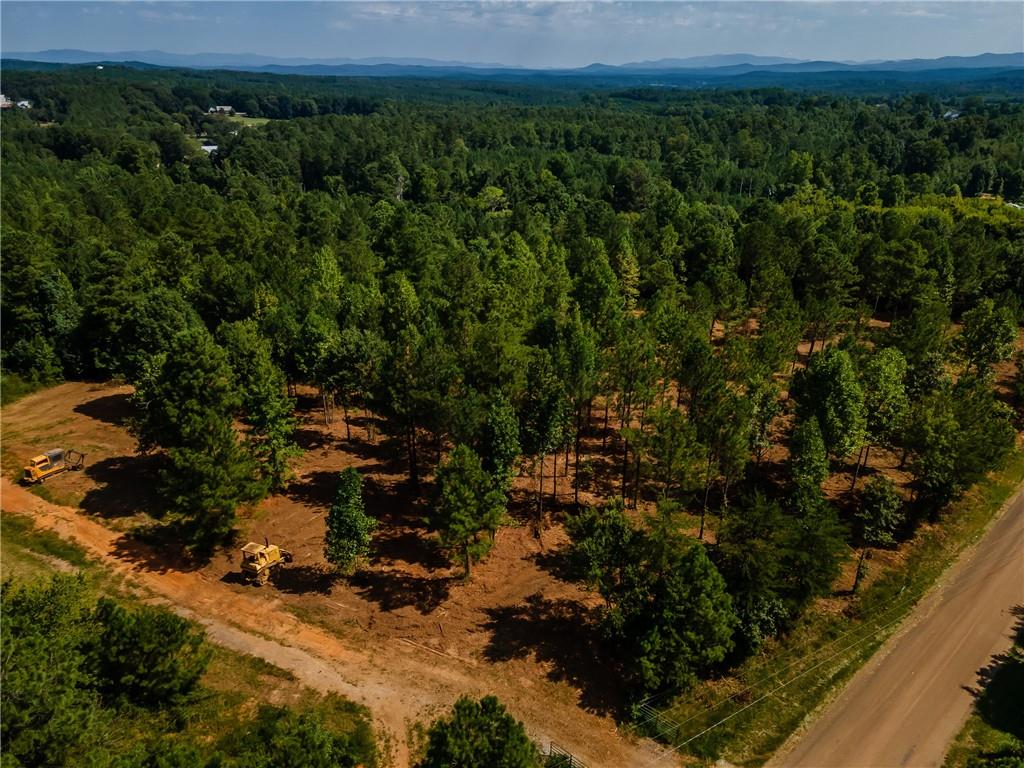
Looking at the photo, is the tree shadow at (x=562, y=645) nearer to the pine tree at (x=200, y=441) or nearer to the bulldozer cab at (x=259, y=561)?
the bulldozer cab at (x=259, y=561)

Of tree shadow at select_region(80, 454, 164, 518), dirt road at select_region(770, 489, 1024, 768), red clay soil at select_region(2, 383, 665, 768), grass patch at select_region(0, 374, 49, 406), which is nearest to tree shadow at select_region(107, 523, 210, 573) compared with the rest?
red clay soil at select_region(2, 383, 665, 768)

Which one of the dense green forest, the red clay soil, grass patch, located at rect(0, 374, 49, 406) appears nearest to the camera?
the red clay soil

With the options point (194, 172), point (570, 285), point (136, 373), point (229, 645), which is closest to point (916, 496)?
point (570, 285)

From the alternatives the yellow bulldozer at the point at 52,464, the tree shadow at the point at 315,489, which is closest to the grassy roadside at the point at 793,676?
the tree shadow at the point at 315,489

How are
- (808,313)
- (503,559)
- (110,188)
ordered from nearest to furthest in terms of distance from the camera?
(503,559) → (808,313) → (110,188)

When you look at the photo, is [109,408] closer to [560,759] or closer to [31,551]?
[31,551]

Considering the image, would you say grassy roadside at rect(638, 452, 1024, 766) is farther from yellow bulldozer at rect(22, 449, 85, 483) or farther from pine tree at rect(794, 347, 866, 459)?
yellow bulldozer at rect(22, 449, 85, 483)

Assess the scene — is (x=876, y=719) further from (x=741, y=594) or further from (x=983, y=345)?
(x=983, y=345)

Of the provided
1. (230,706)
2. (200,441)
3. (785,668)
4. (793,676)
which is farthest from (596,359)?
(230,706)
